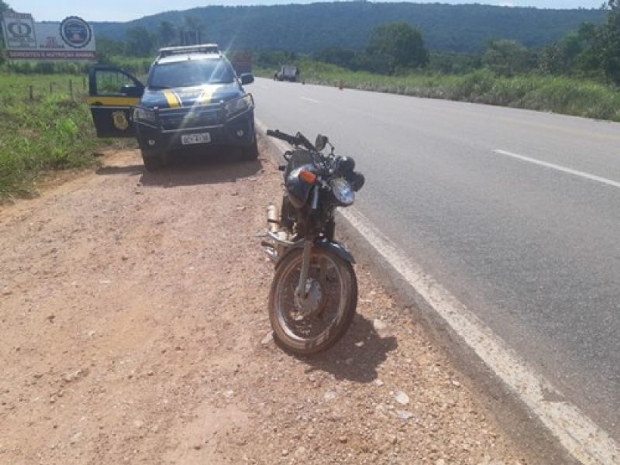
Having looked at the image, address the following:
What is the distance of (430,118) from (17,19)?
25.1 meters

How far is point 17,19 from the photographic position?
2859cm

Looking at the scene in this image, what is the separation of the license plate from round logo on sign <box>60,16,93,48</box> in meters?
22.5

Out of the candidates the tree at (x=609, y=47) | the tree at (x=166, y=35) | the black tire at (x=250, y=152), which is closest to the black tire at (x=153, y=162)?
the black tire at (x=250, y=152)

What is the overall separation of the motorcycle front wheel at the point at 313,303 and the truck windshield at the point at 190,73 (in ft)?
20.7

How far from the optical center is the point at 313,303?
331cm

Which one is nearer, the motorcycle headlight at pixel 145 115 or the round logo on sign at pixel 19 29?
the motorcycle headlight at pixel 145 115

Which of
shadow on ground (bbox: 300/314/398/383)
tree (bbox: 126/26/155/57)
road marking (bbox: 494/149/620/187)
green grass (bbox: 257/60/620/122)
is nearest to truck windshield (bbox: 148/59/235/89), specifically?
road marking (bbox: 494/149/620/187)

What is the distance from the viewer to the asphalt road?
3.08m

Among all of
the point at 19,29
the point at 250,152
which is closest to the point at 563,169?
the point at 250,152

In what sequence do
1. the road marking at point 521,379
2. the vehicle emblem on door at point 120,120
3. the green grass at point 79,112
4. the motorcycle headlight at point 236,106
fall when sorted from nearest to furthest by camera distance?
the road marking at point 521,379, the motorcycle headlight at point 236,106, the green grass at point 79,112, the vehicle emblem on door at point 120,120

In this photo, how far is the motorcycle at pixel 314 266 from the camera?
123 inches

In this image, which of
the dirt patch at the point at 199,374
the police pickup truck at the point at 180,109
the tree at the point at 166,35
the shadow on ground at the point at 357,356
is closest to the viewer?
the dirt patch at the point at 199,374

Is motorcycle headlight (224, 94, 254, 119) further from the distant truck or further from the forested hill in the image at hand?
the forested hill

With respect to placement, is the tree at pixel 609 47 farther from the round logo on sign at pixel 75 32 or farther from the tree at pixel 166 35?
the tree at pixel 166 35
